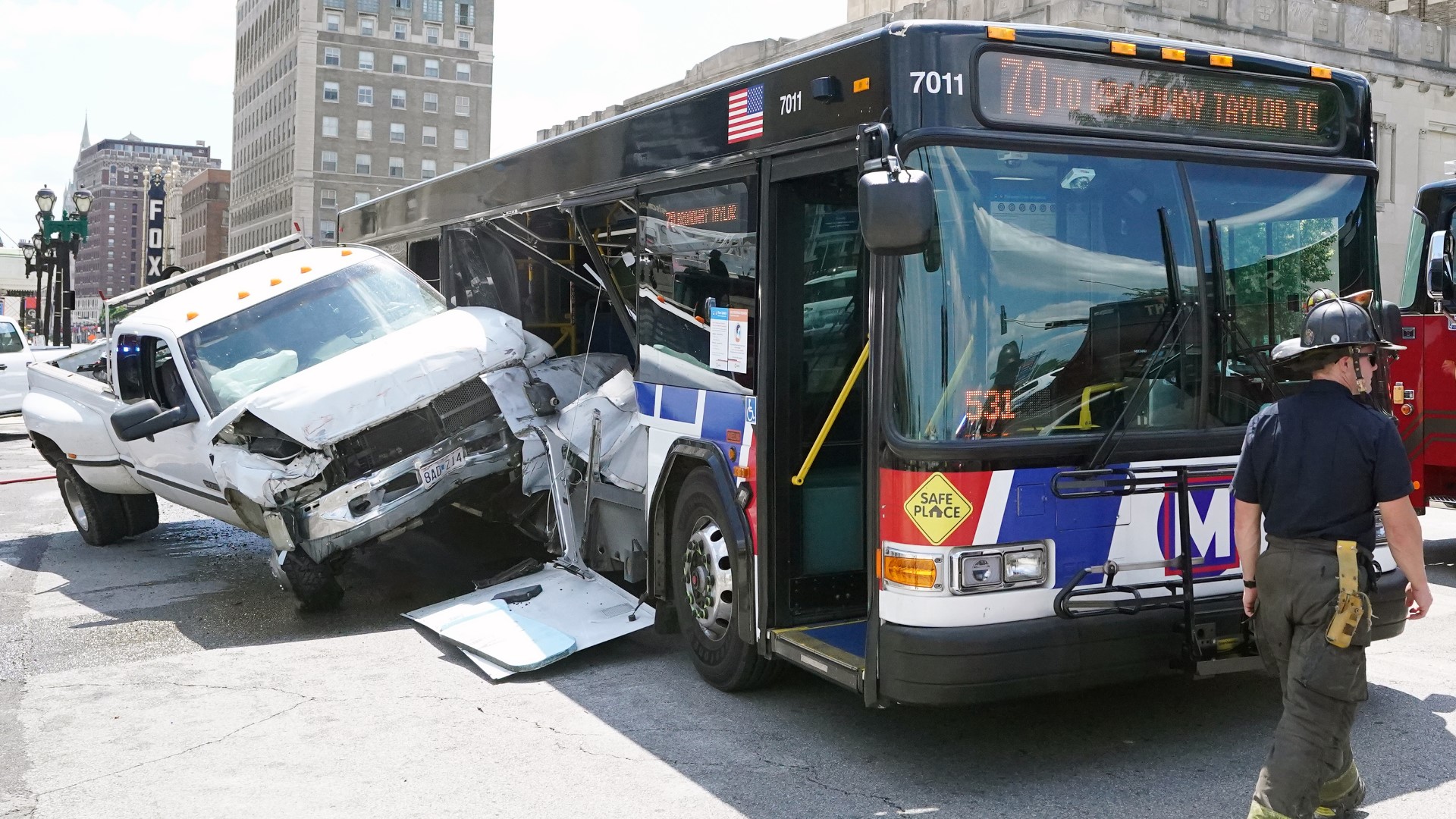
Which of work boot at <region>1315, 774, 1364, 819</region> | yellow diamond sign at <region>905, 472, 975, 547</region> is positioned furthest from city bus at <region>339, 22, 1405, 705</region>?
work boot at <region>1315, 774, 1364, 819</region>

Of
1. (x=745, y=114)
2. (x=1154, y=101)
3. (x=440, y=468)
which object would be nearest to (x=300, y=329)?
(x=440, y=468)

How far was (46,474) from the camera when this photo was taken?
16.8m

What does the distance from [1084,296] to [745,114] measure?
5.93ft

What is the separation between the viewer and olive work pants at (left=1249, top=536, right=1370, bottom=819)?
3961 millimetres

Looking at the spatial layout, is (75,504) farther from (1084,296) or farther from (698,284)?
(1084,296)

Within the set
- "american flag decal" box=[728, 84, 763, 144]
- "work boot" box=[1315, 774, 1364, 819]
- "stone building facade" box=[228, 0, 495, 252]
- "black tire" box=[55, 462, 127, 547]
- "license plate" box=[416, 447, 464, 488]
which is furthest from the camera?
"stone building facade" box=[228, 0, 495, 252]

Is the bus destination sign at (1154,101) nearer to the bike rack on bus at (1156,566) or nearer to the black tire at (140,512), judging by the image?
the bike rack on bus at (1156,566)

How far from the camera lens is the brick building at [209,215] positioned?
13288 centimetres

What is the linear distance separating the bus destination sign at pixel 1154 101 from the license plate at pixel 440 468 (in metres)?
4.38

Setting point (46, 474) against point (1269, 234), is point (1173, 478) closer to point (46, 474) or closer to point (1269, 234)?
point (1269, 234)

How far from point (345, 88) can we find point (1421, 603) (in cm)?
10607

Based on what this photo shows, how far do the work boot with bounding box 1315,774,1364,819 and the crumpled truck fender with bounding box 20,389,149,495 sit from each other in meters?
8.70

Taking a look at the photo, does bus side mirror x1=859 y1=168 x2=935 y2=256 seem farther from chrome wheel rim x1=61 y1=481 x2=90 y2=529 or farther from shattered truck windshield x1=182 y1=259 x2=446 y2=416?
chrome wheel rim x1=61 y1=481 x2=90 y2=529

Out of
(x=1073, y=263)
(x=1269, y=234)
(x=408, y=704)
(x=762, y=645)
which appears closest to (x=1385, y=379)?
(x=1269, y=234)
